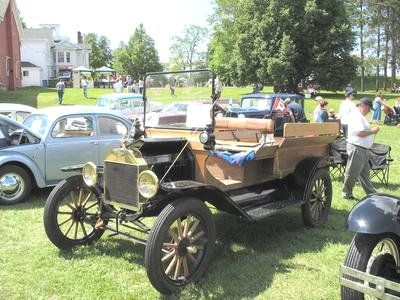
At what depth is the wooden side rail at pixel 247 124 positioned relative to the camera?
6.69 metres

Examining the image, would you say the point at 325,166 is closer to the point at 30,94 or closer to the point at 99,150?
the point at 99,150

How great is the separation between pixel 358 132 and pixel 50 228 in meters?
5.16

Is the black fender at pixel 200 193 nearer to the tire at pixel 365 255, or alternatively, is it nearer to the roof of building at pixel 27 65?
the tire at pixel 365 255

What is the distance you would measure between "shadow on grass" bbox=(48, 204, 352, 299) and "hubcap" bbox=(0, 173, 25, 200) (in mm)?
2545

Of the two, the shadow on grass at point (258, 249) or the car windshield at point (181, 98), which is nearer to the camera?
the shadow on grass at point (258, 249)

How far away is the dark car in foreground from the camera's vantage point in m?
3.63

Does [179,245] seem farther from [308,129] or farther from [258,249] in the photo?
[308,129]

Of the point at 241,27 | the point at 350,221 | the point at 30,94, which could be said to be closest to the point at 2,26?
the point at 30,94

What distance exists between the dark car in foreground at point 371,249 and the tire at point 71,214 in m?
3.00

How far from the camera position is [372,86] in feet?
198

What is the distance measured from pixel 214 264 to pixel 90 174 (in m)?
1.72

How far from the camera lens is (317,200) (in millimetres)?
7059

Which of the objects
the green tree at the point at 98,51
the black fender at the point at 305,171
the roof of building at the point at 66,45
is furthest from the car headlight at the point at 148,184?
the green tree at the point at 98,51

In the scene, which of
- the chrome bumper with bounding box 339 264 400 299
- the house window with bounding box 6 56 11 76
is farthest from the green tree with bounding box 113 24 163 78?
the chrome bumper with bounding box 339 264 400 299
